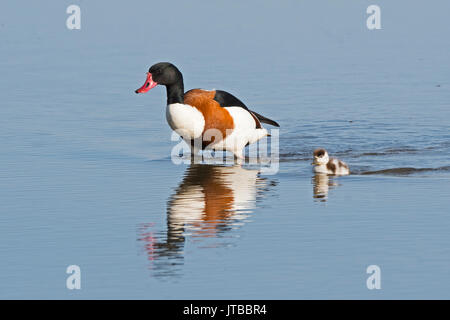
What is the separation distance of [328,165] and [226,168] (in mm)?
1369

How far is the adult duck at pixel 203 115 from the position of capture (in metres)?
→ 11.7

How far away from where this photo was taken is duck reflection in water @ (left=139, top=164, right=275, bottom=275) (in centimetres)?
819

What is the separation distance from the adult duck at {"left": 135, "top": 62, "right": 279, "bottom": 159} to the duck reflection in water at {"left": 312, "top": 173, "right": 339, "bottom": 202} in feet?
4.24

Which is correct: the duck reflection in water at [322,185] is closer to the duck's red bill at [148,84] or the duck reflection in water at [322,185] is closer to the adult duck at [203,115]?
the adult duck at [203,115]

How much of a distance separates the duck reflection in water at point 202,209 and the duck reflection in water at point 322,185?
504 mm

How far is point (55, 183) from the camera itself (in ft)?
35.2

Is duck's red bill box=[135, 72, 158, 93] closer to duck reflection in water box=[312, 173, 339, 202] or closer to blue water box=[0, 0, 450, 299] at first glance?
blue water box=[0, 0, 450, 299]

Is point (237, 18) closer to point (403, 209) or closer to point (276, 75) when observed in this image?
point (276, 75)

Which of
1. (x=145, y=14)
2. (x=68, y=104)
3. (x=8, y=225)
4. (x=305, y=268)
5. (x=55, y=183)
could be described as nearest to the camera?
(x=305, y=268)

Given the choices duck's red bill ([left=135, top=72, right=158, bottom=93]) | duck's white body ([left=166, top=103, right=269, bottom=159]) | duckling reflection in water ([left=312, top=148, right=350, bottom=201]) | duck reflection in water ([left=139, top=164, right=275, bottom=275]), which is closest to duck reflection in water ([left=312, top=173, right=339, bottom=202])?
duckling reflection in water ([left=312, top=148, right=350, bottom=201])

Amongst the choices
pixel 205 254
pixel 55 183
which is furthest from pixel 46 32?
pixel 205 254

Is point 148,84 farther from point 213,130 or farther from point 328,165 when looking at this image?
point 328,165

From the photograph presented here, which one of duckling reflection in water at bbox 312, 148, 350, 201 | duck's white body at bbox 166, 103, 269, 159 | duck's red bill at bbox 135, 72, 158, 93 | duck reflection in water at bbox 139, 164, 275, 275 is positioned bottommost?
duck reflection in water at bbox 139, 164, 275, 275

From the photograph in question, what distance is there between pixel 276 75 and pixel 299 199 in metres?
7.67
